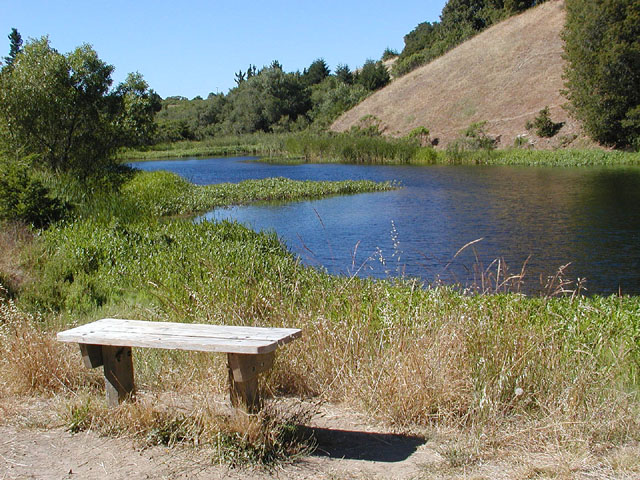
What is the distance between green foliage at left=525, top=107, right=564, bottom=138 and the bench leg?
3873 centimetres

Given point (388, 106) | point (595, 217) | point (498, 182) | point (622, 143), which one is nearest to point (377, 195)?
point (498, 182)

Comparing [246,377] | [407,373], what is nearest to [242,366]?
[246,377]

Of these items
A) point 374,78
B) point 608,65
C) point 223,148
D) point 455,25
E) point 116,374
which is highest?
point 455,25

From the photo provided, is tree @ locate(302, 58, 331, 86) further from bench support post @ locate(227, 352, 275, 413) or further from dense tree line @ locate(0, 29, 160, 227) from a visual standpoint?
bench support post @ locate(227, 352, 275, 413)

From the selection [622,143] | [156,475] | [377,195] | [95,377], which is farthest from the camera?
[622,143]

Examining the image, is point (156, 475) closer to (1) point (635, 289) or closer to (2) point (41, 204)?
(1) point (635, 289)

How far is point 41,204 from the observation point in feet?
40.9

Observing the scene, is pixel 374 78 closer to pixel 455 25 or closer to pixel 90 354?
pixel 455 25

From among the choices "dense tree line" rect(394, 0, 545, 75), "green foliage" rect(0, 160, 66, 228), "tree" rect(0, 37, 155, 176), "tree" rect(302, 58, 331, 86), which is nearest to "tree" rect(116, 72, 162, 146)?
"tree" rect(0, 37, 155, 176)

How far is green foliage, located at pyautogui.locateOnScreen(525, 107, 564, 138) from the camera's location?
39.1 m

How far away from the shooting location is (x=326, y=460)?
369 centimetres

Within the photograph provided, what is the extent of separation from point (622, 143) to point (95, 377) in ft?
116

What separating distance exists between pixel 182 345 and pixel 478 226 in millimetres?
13730

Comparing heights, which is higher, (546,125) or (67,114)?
(67,114)
